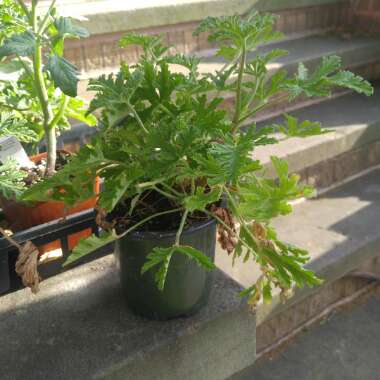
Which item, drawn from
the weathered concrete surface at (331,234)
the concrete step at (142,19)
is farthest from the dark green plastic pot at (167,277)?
the concrete step at (142,19)

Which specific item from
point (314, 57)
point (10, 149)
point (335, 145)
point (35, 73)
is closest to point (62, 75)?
point (35, 73)

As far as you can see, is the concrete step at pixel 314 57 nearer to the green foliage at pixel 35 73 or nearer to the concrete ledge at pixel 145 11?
the concrete ledge at pixel 145 11

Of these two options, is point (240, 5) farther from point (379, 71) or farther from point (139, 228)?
point (139, 228)

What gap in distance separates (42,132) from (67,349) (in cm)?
49

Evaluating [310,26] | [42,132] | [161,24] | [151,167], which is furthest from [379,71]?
[151,167]

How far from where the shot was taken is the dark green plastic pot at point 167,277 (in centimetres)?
84

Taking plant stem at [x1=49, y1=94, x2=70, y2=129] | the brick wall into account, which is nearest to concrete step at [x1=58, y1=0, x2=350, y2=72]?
the brick wall

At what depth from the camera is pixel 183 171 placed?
760 millimetres

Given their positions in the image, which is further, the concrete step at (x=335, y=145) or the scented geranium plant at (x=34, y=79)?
the concrete step at (x=335, y=145)

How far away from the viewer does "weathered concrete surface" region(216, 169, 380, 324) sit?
1.43 m

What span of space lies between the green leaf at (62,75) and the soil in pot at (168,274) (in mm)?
253

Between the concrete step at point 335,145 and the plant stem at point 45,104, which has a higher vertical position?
the plant stem at point 45,104

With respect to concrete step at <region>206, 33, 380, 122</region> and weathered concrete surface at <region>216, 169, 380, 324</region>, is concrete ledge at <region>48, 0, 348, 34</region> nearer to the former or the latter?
concrete step at <region>206, 33, 380, 122</region>

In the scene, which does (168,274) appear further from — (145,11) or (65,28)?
(145,11)
